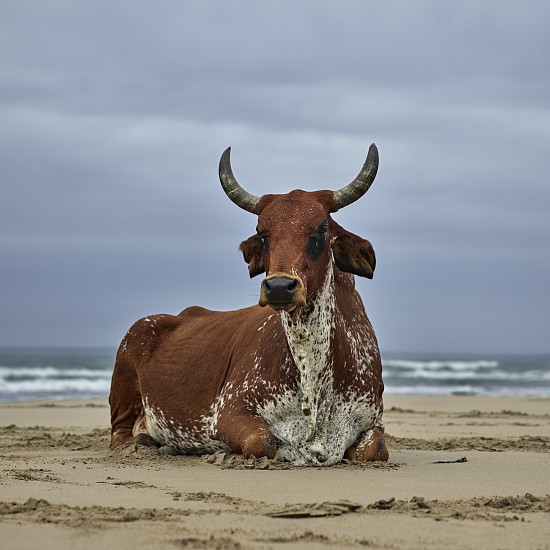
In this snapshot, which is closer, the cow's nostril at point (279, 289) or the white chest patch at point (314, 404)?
the cow's nostril at point (279, 289)

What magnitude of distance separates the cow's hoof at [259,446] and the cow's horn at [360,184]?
2037mm

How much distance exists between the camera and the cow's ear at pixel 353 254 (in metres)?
8.78

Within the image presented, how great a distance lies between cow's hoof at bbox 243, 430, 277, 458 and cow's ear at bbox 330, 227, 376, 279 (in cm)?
156

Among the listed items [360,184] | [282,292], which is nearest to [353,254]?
[360,184]

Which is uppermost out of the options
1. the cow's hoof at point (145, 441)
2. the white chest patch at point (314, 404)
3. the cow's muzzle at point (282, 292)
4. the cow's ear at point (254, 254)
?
the cow's ear at point (254, 254)

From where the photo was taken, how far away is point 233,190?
30.0 feet

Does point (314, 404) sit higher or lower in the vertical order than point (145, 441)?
higher

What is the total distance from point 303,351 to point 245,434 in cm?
85

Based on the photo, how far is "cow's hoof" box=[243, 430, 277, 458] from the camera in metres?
8.46

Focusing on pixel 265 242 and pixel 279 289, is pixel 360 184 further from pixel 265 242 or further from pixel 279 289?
pixel 279 289

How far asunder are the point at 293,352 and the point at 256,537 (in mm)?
3637

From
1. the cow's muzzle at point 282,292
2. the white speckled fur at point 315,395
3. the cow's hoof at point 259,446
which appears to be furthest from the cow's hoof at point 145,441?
the cow's muzzle at point 282,292

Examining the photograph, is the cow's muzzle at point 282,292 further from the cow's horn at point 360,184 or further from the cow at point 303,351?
the cow's horn at point 360,184

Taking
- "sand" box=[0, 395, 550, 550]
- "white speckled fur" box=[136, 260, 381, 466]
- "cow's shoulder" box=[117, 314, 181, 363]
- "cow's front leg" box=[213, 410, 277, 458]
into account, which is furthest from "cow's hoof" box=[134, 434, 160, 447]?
"white speckled fur" box=[136, 260, 381, 466]
